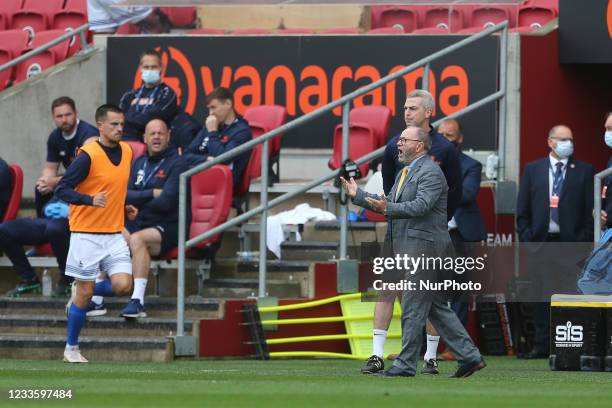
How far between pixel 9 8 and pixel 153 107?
515cm

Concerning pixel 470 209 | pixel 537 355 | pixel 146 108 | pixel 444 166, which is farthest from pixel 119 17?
pixel 444 166

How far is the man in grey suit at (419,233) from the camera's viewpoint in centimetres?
1020

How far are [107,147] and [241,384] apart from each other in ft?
12.2

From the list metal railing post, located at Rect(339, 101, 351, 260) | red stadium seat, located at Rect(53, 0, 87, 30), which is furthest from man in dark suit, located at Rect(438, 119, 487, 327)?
A: red stadium seat, located at Rect(53, 0, 87, 30)

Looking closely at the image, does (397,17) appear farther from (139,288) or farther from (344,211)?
(139,288)

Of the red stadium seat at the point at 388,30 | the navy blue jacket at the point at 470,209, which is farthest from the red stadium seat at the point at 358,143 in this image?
the red stadium seat at the point at 388,30

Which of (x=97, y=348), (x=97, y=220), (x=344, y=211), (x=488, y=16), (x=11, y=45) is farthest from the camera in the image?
(x=11, y=45)

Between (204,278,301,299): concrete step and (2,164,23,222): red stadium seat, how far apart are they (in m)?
2.13

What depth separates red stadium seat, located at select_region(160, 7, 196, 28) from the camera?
17406 millimetres

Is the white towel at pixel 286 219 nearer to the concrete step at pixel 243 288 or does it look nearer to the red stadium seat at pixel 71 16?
the concrete step at pixel 243 288

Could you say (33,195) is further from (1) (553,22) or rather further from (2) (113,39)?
(1) (553,22)

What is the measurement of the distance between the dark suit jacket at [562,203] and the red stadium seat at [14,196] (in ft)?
15.7

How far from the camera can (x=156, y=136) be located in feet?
47.0

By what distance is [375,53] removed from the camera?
1619 centimetres
